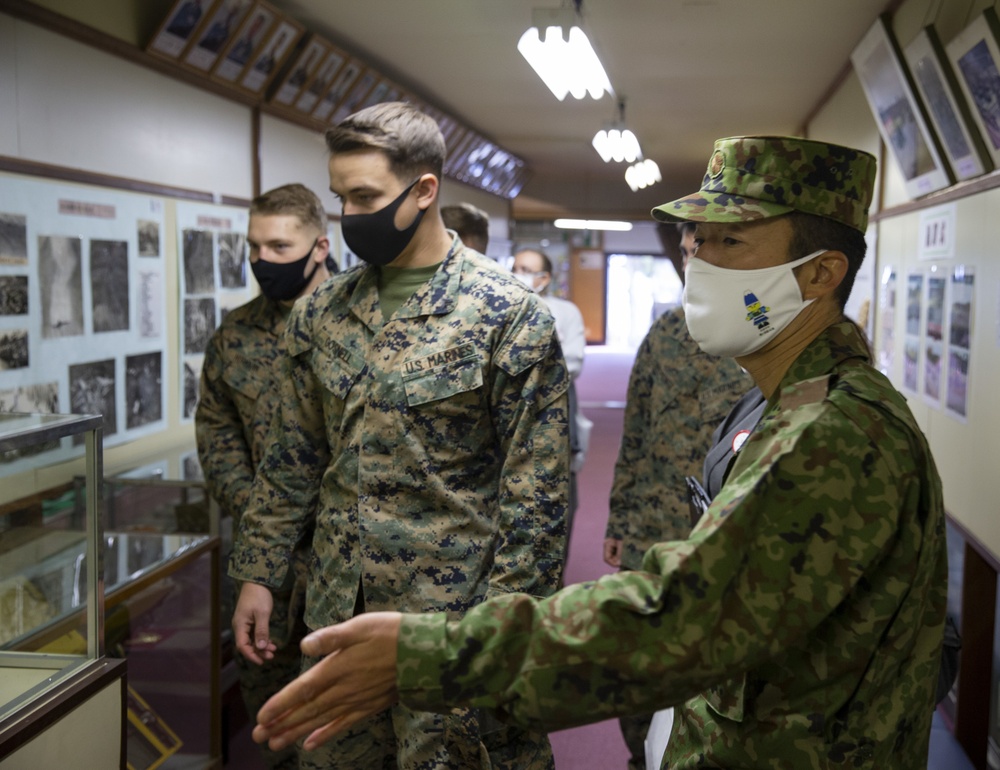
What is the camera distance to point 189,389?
400 centimetres

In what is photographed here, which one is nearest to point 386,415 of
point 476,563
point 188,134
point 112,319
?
point 476,563

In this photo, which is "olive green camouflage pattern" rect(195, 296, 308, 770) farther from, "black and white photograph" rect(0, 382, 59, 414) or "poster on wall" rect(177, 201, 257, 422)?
"poster on wall" rect(177, 201, 257, 422)

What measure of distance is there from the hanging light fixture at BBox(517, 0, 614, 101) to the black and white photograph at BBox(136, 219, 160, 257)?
1.56m

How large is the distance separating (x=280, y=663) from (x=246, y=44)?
291 centimetres

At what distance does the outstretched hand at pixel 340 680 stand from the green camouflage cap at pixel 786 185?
2.21 feet

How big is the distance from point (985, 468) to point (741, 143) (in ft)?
7.14

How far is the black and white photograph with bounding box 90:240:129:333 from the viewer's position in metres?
3.32

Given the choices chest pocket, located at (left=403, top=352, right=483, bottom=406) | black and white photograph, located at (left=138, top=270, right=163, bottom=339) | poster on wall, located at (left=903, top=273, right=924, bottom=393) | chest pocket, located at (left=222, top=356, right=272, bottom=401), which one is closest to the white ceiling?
poster on wall, located at (left=903, top=273, right=924, bottom=393)

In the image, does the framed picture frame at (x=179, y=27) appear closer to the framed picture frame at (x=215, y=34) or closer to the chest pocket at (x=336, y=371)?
the framed picture frame at (x=215, y=34)

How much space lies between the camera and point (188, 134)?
401cm

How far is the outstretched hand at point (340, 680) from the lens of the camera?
109 centimetres

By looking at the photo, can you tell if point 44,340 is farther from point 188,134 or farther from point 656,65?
point 656,65

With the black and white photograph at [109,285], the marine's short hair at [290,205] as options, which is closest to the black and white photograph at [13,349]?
the black and white photograph at [109,285]

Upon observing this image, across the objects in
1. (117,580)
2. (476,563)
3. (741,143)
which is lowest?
(117,580)
